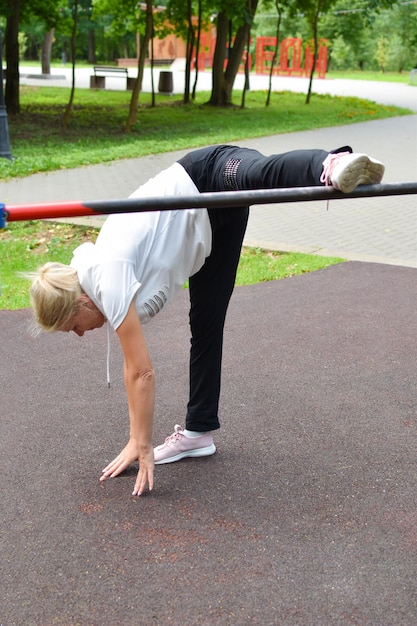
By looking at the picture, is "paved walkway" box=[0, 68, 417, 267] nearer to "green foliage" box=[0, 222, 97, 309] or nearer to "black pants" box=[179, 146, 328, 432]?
"green foliage" box=[0, 222, 97, 309]

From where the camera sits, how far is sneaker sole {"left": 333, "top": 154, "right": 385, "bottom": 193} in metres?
2.32

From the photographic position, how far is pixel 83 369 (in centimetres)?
441

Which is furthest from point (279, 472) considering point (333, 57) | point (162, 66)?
point (333, 57)

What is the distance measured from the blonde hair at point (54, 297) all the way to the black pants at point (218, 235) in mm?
601

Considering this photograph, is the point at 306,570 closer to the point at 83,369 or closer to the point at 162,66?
the point at 83,369

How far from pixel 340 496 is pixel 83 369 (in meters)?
1.83

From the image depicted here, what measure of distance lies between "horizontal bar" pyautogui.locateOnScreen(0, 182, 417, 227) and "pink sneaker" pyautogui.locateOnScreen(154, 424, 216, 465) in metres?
1.35

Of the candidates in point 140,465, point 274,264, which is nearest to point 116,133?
point 274,264

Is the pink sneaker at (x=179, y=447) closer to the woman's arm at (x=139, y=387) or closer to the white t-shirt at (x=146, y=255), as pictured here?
the woman's arm at (x=139, y=387)

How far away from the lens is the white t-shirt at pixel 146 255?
8.32 feet

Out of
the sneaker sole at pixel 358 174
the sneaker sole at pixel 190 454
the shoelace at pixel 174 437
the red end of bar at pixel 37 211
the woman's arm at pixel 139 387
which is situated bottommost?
the sneaker sole at pixel 190 454

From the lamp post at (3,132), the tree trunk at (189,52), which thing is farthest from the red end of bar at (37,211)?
the tree trunk at (189,52)

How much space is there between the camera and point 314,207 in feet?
30.7

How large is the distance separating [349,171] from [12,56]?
16948 mm
